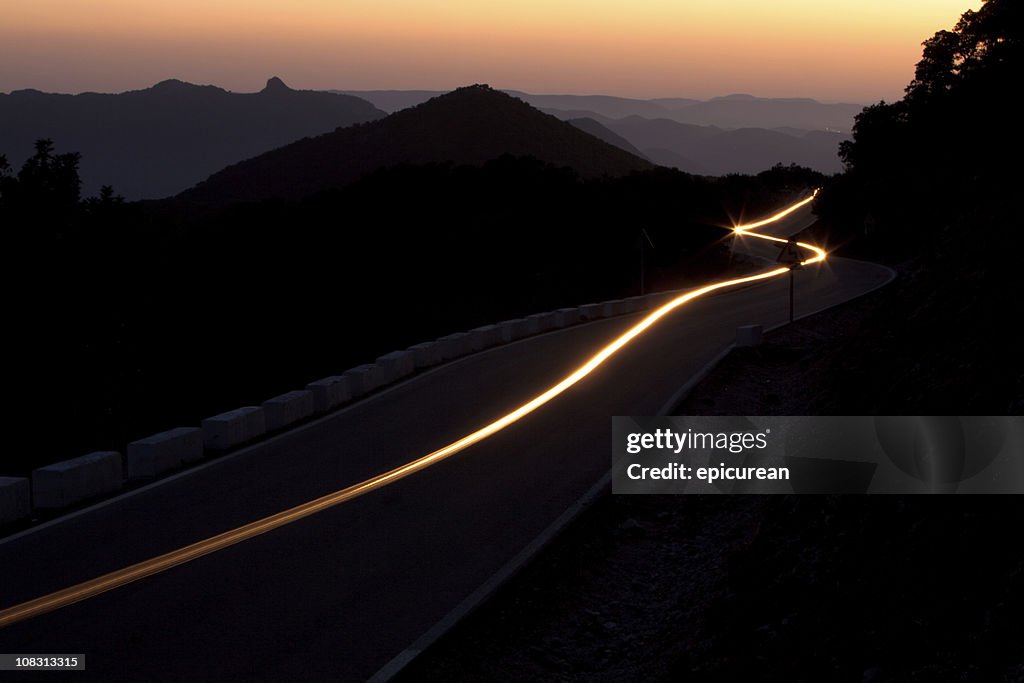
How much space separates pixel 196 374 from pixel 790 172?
401ft

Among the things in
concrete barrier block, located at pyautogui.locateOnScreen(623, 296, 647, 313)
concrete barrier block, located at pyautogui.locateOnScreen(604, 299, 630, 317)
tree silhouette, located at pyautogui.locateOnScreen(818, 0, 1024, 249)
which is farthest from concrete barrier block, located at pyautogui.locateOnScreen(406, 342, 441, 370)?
tree silhouette, located at pyautogui.locateOnScreen(818, 0, 1024, 249)

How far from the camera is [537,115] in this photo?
599 feet

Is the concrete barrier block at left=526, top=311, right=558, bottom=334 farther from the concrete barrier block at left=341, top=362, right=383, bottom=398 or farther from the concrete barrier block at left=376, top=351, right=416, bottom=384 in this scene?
the concrete barrier block at left=341, top=362, right=383, bottom=398

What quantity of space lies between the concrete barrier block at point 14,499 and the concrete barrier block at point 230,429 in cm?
373

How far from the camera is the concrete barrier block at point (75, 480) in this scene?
12.3 meters

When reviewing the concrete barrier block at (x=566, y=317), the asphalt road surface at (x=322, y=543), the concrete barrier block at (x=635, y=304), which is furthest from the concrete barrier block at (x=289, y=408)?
the concrete barrier block at (x=635, y=304)

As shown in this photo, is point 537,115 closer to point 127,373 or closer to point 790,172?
point 790,172

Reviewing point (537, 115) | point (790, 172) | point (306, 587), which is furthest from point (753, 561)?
point (537, 115)

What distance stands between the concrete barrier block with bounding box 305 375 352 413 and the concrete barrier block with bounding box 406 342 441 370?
3927 mm

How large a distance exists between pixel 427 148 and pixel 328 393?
14886cm

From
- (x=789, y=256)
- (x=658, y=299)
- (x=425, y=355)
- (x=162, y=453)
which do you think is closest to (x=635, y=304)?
(x=658, y=299)

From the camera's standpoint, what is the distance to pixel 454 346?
1019 inches

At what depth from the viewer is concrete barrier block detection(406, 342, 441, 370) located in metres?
23.8

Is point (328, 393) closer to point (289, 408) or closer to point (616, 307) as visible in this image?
point (289, 408)
